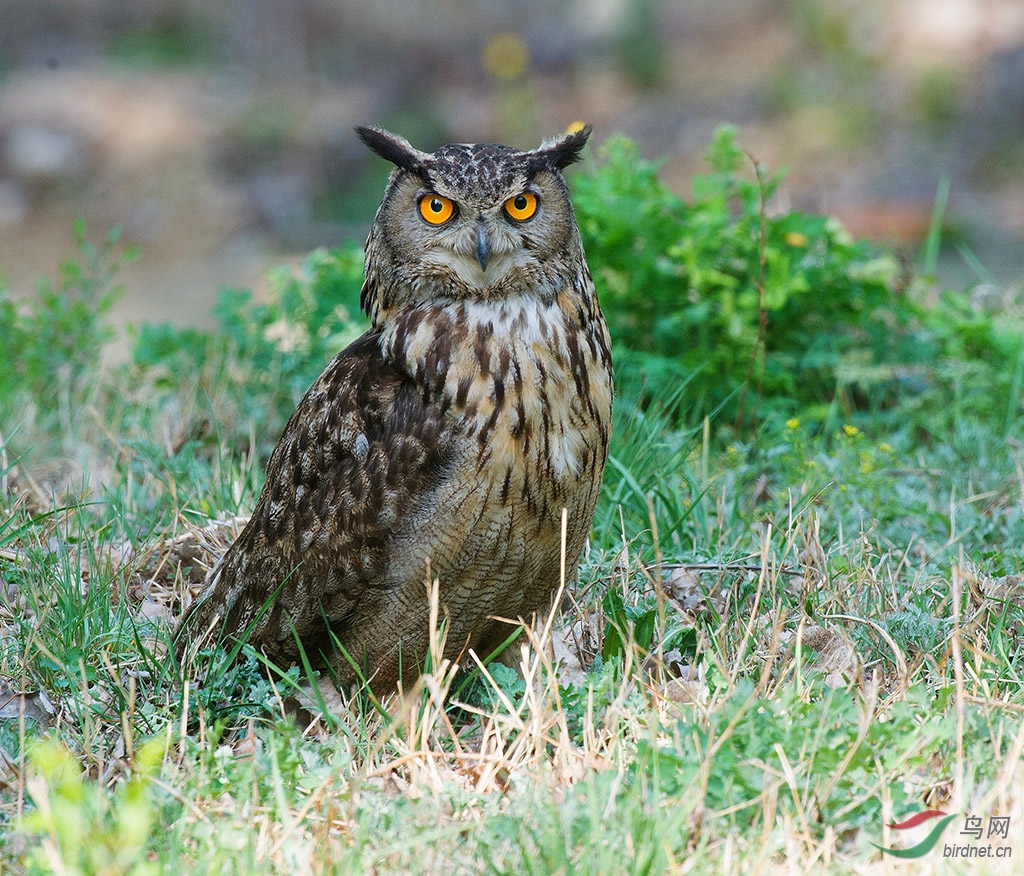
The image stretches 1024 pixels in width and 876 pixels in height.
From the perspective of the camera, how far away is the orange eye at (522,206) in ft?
9.66

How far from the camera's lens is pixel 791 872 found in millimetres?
2158

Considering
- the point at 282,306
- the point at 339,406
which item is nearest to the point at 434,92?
the point at 282,306

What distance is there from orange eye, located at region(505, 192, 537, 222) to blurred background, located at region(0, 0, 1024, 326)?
256 inches

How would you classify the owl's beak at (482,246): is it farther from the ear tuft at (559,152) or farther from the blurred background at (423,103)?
the blurred background at (423,103)

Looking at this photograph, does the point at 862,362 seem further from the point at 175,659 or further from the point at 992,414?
the point at 175,659

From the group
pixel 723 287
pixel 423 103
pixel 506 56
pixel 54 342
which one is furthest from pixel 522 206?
pixel 506 56

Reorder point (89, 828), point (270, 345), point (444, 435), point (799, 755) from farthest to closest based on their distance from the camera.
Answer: point (270, 345)
point (444, 435)
point (799, 755)
point (89, 828)

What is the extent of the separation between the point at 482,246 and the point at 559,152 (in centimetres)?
38

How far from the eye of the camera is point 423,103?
12.8m

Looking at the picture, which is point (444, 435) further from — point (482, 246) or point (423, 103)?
point (423, 103)

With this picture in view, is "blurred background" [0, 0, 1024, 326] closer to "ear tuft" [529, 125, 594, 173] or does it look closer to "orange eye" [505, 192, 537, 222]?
"ear tuft" [529, 125, 594, 173]

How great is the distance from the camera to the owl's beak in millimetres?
2875

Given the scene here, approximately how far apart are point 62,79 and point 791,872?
42.7 ft

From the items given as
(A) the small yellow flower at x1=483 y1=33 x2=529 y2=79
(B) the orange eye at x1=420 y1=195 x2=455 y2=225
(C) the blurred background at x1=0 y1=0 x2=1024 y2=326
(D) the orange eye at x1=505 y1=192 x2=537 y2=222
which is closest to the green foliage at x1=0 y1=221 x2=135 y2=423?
(B) the orange eye at x1=420 y1=195 x2=455 y2=225
